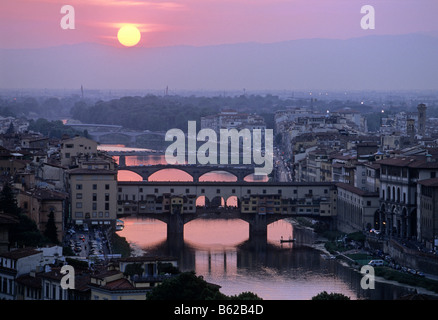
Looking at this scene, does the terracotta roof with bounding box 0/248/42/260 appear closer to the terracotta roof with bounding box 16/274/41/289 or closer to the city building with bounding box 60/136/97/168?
the terracotta roof with bounding box 16/274/41/289

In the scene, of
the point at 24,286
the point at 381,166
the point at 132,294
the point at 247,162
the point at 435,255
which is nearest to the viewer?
the point at 132,294

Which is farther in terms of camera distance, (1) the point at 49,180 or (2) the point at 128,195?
(2) the point at 128,195

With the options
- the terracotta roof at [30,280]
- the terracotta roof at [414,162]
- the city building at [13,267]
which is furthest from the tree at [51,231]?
the terracotta roof at [414,162]

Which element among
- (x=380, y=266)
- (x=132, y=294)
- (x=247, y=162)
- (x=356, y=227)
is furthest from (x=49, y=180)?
(x=247, y=162)

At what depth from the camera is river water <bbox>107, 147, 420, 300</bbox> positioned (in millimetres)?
14492

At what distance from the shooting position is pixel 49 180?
20.1m

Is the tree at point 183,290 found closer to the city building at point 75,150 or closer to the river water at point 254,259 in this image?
the river water at point 254,259

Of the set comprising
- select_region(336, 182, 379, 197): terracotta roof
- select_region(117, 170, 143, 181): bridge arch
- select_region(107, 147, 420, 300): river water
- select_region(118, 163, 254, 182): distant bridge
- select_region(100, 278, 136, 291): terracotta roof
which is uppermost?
select_region(100, 278, 136, 291): terracotta roof

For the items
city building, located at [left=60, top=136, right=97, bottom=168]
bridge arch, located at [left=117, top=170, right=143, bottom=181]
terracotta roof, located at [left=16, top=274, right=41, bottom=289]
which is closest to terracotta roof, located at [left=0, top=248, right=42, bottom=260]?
terracotta roof, located at [left=16, top=274, right=41, bottom=289]

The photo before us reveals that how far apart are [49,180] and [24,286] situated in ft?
28.9

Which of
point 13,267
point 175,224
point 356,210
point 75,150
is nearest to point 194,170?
point 75,150

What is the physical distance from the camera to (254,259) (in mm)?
17453

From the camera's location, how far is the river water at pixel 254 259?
14.5 m
